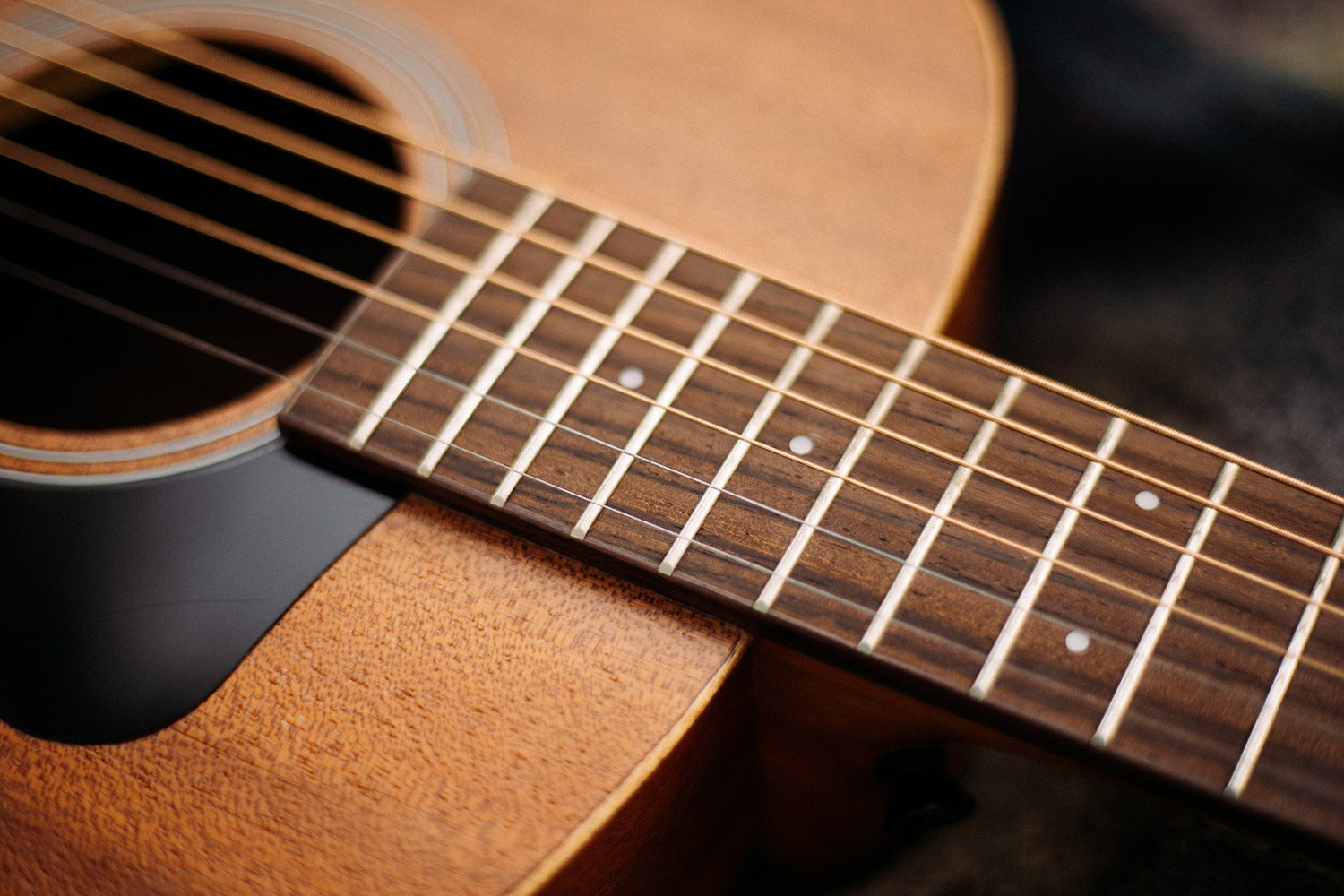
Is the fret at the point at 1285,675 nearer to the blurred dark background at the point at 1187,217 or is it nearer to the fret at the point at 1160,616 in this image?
the fret at the point at 1160,616

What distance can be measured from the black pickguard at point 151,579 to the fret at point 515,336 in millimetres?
43

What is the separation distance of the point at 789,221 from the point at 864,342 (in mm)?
115

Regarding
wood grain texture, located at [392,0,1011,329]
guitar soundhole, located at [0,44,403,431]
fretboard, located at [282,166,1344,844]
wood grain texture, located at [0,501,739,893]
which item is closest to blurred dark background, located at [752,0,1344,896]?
wood grain texture, located at [392,0,1011,329]

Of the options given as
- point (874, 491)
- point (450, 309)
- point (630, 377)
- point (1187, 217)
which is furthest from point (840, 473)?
point (1187, 217)

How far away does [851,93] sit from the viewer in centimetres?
59

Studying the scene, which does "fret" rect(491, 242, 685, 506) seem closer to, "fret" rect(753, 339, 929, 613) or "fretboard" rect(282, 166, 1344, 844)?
"fretboard" rect(282, 166, 1344, 844)

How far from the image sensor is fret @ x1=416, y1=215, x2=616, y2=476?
0.45 metres

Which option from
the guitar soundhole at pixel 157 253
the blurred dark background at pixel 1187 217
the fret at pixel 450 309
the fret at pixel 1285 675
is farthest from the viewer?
the blurred dark background at pixel 1187 217

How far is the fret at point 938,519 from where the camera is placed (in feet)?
1.28

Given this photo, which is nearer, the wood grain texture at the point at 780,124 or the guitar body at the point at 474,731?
the guitar body at the point at 474,731

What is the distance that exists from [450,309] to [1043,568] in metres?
0.34

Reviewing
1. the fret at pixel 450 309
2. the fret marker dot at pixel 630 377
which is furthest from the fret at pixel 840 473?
the fret at pixel 450 309

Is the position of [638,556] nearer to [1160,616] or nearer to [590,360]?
[590,360]

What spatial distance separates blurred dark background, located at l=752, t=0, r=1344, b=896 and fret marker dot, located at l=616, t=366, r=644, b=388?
36 cm
